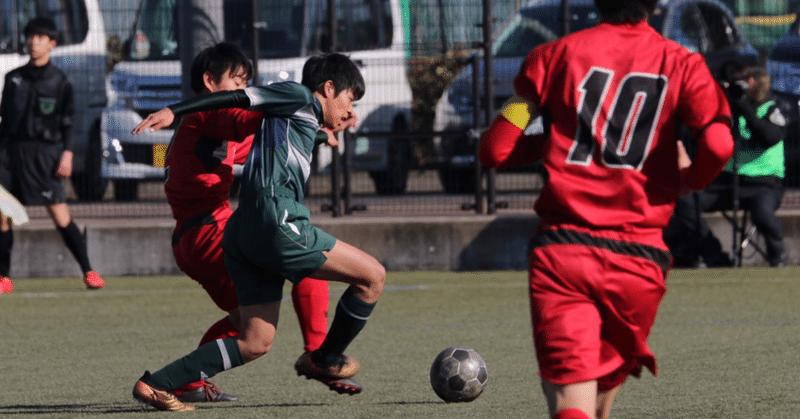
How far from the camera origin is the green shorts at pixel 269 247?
4961 mm

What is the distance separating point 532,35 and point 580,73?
8.12m

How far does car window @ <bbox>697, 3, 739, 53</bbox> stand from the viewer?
12.1 meters

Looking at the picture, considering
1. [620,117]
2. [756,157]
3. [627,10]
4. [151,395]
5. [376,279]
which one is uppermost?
[627,10]

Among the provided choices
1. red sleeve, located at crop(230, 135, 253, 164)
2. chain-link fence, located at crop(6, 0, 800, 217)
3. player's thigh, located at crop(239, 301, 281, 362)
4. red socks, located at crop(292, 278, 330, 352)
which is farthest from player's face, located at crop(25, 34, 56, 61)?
player's thigh, located at crop(239, 301, 281, 362)

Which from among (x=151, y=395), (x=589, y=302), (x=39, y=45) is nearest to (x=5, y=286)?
(x=39, y=45)

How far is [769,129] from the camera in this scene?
10.5 m

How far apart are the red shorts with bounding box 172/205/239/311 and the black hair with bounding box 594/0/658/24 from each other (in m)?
2.32

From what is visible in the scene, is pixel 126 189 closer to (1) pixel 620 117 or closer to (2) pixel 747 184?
(2) pixel 747 184

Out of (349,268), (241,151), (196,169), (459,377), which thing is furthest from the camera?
(241,151)

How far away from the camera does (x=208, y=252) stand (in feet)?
18.3

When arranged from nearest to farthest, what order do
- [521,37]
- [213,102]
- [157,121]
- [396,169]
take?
1. [157,121]
2. [213,102]
3. [396,169]
4. [521,37]

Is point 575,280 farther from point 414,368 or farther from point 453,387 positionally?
point 414,368

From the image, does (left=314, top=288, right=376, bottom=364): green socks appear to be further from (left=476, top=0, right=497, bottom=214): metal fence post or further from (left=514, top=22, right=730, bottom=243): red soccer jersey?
(left=476, top=0, right=497, bottom=214): metal fence post

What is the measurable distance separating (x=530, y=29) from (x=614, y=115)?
811 cm
